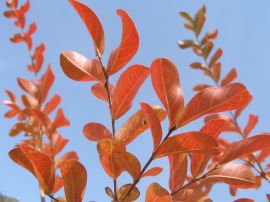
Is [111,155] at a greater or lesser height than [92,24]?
lesser

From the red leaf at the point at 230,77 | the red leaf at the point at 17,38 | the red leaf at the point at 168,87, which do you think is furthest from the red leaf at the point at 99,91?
the red leaf at the point at 17,38

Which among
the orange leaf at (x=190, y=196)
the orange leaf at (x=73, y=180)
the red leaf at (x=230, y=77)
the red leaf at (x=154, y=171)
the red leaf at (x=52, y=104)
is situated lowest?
the orange leaf at (x=190, y=196)

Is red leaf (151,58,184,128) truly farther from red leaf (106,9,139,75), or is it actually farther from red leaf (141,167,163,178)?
red leaf (141,167,163,178)

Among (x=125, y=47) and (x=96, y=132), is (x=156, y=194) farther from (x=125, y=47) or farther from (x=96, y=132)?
(x=125, y=47)

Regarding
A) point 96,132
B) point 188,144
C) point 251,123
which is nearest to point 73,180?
point 96,132

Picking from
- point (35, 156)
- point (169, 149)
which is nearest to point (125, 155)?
point (169, 149)

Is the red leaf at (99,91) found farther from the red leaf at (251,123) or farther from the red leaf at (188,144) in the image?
the red leaf at (251,123)

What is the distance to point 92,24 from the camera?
0.94 metres

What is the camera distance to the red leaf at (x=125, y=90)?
36.5 inches

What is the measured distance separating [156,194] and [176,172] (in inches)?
6.7

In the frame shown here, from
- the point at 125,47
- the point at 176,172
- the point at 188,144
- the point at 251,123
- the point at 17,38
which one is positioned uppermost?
the point at 17,38

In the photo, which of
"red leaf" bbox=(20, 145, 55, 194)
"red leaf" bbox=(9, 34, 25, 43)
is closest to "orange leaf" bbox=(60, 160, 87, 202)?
"red leaf" bbox=(20, 145, 55, 194)

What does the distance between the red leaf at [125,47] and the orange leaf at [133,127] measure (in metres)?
0.15

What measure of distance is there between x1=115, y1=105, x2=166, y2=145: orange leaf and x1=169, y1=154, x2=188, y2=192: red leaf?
12cm
